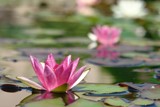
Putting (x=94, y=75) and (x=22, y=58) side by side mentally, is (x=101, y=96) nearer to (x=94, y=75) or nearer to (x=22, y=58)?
(x=94, y=75)

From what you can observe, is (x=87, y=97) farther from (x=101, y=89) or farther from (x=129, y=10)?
(x=129, y=10)

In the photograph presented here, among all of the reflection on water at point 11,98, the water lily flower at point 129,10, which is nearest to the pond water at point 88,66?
the reflection on water at point 11,98

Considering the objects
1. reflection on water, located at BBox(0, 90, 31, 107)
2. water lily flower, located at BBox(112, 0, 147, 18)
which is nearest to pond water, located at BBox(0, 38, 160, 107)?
reflection on water, located at BBox(0, 90, 31, 107)

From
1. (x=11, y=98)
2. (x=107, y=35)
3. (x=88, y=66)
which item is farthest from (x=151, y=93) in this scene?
(x=107, y=35)

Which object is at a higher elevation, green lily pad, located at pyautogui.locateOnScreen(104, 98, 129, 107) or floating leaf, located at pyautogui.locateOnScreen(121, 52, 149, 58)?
floating leaf, located at pyautogui.locateOnScreen(121, 52, 149, 58)

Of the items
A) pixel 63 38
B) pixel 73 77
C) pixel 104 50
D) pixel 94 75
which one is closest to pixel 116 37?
pixel 104 50

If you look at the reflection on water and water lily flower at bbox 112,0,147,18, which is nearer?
the reflection on water

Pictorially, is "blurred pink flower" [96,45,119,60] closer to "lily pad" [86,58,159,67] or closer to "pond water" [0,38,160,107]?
"pond water" [0,38,160,107]
